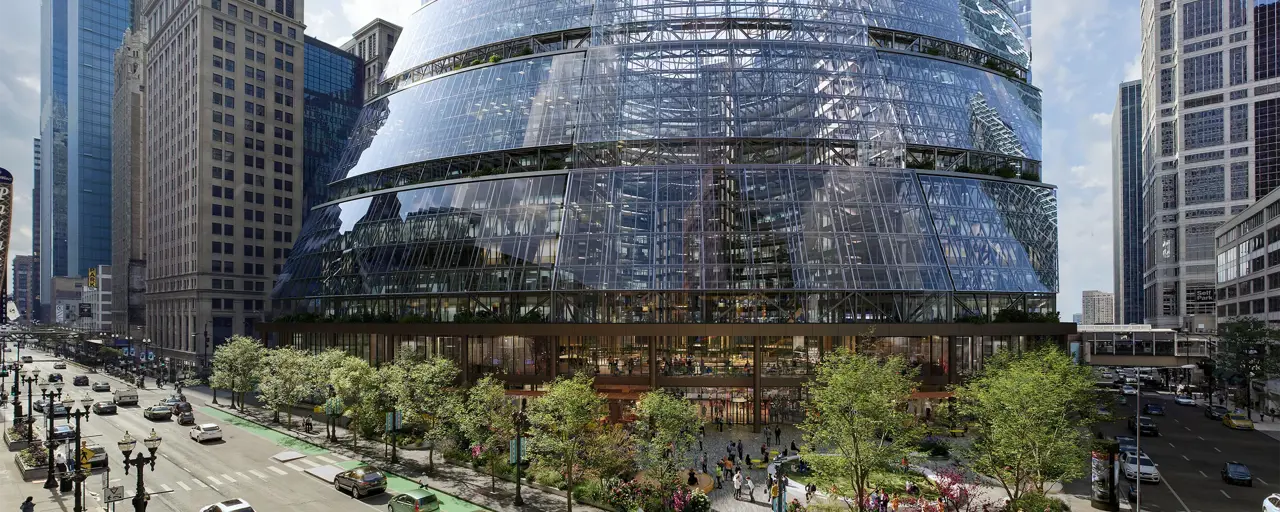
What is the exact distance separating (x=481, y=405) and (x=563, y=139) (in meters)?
34.2

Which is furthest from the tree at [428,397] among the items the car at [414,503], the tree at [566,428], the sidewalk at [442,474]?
the car at [414,503]

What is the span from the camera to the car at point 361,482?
41.6 metres

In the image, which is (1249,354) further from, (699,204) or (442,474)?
(442,474)

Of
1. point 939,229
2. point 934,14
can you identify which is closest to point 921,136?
point 939,229

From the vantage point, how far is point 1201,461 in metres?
52.9

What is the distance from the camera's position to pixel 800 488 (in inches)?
1624

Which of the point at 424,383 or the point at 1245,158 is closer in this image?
the point at 424,383

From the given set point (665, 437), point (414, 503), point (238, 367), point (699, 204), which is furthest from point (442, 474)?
point (238, 367)

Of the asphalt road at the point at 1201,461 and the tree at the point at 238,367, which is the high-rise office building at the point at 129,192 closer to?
the tree at the point at 238,367

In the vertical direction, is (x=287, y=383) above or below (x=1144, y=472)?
above

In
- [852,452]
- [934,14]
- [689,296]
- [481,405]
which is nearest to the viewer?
[852,452]

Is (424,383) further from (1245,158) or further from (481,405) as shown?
(1245,158)

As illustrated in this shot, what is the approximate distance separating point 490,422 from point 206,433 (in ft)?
93.6

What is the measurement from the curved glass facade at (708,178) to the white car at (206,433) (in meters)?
18.8
